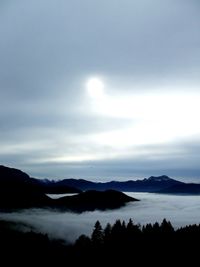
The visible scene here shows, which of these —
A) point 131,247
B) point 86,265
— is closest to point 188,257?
point 131,247

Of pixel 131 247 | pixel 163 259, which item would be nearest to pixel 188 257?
pixel 163 259

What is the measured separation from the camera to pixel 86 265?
195 meters

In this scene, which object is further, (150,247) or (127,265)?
(150,247)

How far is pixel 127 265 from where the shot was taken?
7279 inches

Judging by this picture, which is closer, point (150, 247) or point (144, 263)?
point (144, 263)

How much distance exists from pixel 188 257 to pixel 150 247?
20.3 meters

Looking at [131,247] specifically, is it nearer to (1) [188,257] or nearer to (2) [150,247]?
(2) [150,247]

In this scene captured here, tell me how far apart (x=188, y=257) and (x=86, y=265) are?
52.6 meters

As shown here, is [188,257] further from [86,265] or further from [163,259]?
[86,265]

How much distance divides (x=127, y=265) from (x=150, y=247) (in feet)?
64.2

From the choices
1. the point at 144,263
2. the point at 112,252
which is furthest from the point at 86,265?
the point at 144,263

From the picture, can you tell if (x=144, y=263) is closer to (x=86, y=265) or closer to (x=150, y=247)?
(x=150, y=247)

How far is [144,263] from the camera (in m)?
184

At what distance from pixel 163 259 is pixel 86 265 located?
40.0 metres
